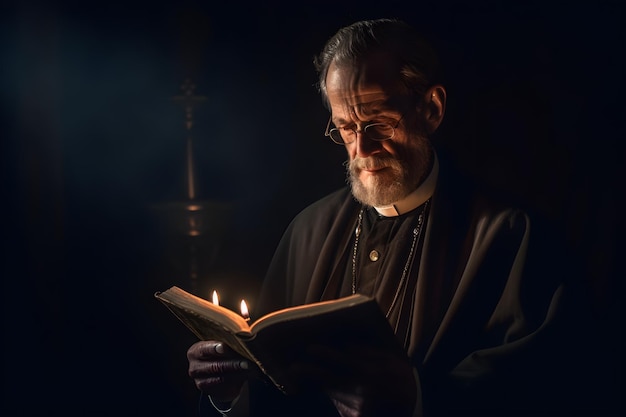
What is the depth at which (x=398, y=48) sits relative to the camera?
2666mm

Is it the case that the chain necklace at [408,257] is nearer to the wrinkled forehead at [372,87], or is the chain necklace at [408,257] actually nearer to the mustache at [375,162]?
the mustache at [375,162]

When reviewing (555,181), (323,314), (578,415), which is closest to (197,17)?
(555,181)

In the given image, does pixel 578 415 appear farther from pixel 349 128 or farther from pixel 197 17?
pixel 197 17

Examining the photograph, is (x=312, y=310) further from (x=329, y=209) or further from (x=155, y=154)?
(x=155, y=154)

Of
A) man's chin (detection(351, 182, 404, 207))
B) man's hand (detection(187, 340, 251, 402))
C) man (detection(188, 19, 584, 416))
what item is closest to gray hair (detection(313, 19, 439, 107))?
man (detection(188, 19, 584, 416))

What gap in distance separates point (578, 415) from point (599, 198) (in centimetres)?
102

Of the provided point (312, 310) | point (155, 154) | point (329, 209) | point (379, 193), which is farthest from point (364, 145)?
point (155, 154)

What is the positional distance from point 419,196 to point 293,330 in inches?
36.2

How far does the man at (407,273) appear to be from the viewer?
2357 millimetres

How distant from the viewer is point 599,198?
3.16 m

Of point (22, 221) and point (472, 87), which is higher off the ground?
point (472, 87)

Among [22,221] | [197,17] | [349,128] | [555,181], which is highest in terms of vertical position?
[197,17]

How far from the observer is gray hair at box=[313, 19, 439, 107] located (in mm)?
2668

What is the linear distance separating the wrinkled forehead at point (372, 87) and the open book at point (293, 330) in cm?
80
